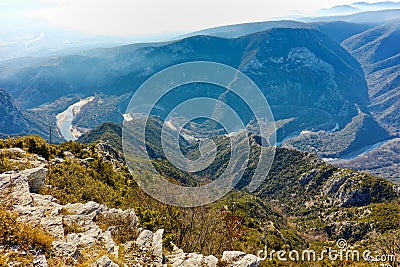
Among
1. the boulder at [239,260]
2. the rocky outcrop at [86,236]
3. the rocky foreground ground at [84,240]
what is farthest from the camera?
the boulder at [239,260]

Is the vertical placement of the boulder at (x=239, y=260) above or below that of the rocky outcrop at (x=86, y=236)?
below

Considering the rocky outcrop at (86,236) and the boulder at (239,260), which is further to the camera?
the boulder at (239,260)

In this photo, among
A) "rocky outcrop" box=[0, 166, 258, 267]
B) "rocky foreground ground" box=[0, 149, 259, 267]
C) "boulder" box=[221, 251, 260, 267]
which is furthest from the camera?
"boulder" box=[221, 251, 260, 267]

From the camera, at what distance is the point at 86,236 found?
48.0 feet

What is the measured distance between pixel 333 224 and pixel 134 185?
54.2m

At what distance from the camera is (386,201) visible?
2945 inches

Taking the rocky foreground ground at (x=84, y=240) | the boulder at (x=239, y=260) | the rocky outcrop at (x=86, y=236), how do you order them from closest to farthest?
the rocky foreground ground at (x=84, y=240) → the rocky outcrop at (x=86, y=236) → the boulder at (x=239, y=260)

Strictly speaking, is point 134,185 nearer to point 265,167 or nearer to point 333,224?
point 333,224

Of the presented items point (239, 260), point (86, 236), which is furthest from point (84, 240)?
point (239, 260)

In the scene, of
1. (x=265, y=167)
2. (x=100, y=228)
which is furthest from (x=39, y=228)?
(x=265, y=167)

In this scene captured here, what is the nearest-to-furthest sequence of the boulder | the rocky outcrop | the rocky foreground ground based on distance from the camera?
the rocky foreground ground < the rocky outcrop < the boulder

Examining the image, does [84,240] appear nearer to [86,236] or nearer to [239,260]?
[86,236]

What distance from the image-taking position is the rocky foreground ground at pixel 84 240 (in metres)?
12.5

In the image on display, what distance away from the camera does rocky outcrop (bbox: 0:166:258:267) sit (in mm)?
13039
